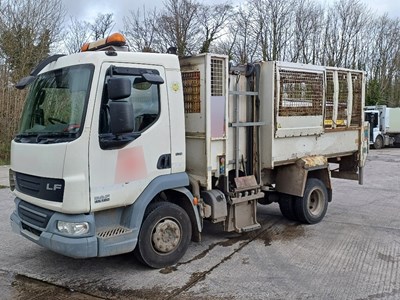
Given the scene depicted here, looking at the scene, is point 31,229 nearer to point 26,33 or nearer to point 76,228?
point 76,228

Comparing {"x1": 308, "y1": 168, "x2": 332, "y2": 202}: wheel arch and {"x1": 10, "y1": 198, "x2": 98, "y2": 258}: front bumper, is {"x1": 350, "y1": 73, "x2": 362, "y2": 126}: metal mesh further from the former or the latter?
{"x1": 10, "y1": 198, "x2": 98, "y2": 258}: front bumper

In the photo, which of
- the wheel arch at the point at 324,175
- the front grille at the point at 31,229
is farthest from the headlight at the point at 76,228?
the wheel arch at the point at 324,175

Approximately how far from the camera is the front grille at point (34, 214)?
4183mm

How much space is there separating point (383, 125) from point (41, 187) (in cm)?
2533

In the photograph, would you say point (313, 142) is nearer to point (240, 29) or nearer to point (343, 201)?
point (343, 201)

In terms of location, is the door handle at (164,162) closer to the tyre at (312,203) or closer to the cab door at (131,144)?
the cab door at (131,144)

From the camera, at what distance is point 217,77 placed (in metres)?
5.04

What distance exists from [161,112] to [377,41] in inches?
1440

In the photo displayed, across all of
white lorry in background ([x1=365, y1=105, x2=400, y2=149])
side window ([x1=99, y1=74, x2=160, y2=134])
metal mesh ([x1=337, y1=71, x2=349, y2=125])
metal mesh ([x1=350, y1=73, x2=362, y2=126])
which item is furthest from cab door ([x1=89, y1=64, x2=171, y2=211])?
white lorry in background ([x1=365, y1=105, x2=400, y2=149])

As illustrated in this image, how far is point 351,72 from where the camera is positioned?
23.3ft

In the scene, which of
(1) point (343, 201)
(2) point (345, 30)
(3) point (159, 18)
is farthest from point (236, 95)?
(2) point (345, 30)

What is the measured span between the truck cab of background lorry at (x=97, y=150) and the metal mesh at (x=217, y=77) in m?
0.49

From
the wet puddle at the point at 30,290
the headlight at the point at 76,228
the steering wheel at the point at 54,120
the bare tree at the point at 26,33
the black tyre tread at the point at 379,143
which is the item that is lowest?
the black tyre tread at the point at 379,143

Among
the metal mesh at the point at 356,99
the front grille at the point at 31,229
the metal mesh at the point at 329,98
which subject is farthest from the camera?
the metal mesh at the point at 356,99
